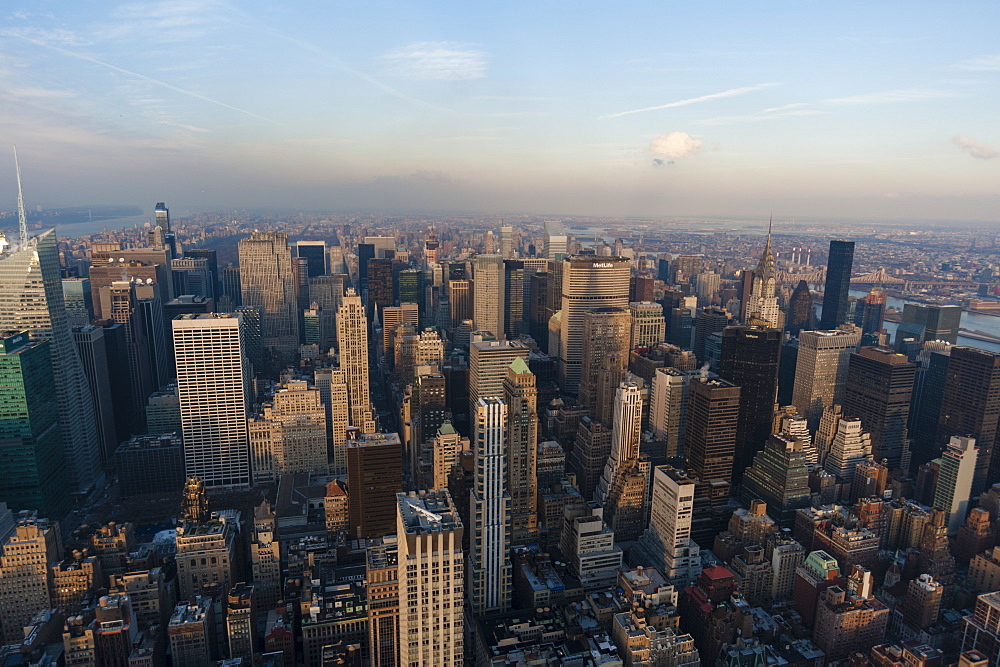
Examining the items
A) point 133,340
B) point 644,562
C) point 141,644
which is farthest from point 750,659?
point 133,340

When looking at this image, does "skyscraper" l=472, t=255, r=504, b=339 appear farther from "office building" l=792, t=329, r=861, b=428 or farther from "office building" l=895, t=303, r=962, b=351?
"office building" l=895, t=303, r=962, b=351

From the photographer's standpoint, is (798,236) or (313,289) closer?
(798,236)

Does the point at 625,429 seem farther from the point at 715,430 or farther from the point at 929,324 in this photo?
the point at 929,324

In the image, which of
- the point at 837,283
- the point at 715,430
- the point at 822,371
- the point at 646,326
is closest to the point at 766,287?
the point at 837,283

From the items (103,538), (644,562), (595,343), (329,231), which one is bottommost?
(644,562)

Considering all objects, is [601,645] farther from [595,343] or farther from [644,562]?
[595,343]

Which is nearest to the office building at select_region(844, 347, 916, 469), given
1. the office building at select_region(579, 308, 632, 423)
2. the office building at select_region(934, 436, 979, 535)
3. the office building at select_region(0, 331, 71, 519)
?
the office building at select_region(934, 436, 979, 535)

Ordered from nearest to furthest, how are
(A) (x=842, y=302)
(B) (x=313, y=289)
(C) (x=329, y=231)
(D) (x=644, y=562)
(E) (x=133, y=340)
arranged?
(D) (x=644, y=562), (E) (x=133, y=340), (A) (x=842, y=302), (B) (x=313, y=289), (C) (x=329, y=231)
